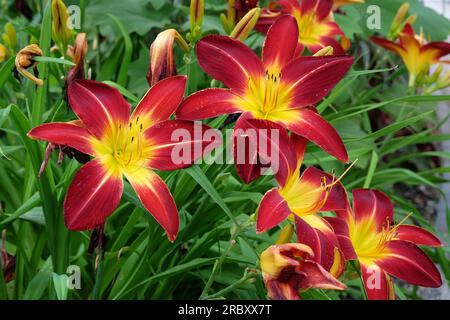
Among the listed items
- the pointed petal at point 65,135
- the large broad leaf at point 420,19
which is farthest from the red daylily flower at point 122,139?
the large broad leaf at point 420,19

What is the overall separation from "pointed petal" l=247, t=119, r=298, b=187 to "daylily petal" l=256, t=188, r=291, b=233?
0.10 ft

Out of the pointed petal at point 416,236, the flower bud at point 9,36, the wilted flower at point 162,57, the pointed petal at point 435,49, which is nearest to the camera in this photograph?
the wilted flower at point 162,57

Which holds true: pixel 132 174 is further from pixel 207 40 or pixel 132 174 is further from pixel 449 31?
pixel 449 31

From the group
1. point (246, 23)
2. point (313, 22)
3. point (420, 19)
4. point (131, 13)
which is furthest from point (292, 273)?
point (420, 19)

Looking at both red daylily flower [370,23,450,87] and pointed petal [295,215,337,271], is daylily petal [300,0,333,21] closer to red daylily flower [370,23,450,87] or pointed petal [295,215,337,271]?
red daylily flower [370,23,450,87]

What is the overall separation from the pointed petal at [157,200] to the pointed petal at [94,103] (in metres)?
0.06

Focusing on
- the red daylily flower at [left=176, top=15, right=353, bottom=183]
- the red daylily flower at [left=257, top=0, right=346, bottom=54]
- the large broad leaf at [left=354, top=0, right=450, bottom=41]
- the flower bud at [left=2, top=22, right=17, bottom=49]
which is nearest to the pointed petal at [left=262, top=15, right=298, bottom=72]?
the red daylily flower at [left=176, top=15, right=353, bottom=183]

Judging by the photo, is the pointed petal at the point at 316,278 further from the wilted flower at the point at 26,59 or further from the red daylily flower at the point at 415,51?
the red daylily flower at the point at 415,51

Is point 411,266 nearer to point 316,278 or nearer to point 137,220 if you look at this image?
point 316,278

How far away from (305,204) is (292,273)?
0.15m

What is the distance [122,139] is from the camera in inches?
31.2

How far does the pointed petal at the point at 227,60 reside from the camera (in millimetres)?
→ 803

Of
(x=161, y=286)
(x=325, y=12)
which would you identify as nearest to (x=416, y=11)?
(x=325, y=12)
